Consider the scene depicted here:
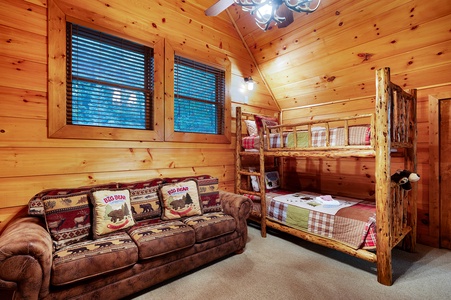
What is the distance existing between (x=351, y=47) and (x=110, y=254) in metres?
3.56

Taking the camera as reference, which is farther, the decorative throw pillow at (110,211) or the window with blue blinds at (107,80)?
the window with blue blinds at (107,80)

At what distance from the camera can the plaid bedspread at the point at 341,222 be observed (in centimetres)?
218

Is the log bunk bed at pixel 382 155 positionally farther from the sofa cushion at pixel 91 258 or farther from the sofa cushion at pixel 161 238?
Answer: the sofa cushion at pixel 91 258

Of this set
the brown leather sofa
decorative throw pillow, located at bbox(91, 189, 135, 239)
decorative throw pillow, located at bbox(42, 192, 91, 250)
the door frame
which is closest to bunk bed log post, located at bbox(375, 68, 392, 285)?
the door frame

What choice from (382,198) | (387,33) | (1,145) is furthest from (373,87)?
(1,145)

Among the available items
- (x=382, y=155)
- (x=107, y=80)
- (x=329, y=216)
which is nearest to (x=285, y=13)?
(x=382, y=155)

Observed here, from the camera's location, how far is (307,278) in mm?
2096

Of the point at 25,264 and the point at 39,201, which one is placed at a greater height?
the point at 39,201

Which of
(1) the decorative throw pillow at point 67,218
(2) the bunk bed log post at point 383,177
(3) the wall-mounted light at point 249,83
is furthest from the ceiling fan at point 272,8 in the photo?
(1) the decorative throw pillow at point 67,218

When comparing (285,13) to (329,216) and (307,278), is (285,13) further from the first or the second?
(307,278)

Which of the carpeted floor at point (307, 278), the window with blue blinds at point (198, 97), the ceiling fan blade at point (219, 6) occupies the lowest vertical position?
the carpeted floor at point (307, 278)

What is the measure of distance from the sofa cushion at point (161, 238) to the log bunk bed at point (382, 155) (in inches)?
53.7

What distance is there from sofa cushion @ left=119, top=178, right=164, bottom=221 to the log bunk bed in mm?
1421

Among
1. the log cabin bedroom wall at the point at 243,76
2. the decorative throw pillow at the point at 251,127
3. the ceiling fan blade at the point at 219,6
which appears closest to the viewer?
the ceiling fan blade at the point at 219,6
